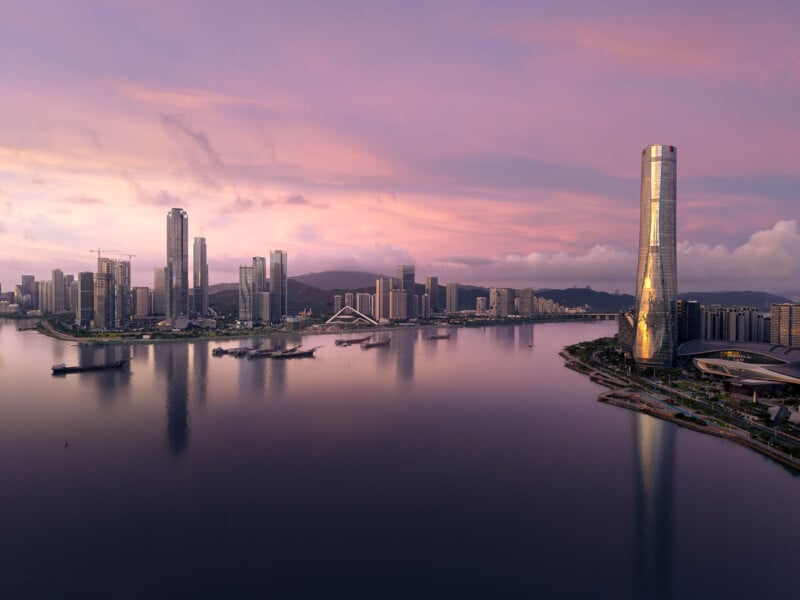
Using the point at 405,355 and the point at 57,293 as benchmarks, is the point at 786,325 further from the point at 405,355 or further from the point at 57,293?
the point at 57,293

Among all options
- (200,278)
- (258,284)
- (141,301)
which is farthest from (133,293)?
(258,284)

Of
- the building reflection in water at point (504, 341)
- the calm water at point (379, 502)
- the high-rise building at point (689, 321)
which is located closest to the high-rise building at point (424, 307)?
the building reflection in water at point (504, 341)

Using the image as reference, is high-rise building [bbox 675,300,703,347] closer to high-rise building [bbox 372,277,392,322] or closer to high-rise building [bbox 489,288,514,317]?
high-rise building [bbox 372,277,392,322]

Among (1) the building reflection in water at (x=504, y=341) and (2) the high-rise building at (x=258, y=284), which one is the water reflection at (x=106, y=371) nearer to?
(2) the high-rise building at (x=258, y=284)

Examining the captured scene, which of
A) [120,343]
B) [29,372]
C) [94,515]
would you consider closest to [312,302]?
[120,343]

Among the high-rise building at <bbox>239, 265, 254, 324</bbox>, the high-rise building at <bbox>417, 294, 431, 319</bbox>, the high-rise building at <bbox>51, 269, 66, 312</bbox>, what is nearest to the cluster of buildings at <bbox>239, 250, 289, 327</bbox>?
Answer: the high-rise building at <bbox>239, 265, 254, 324</bbox>

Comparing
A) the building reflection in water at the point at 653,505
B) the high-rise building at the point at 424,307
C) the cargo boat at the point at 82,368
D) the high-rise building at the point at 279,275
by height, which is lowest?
the building reflection in water at the point at 653,505

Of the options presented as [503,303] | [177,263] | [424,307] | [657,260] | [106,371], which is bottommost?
[106,371]
